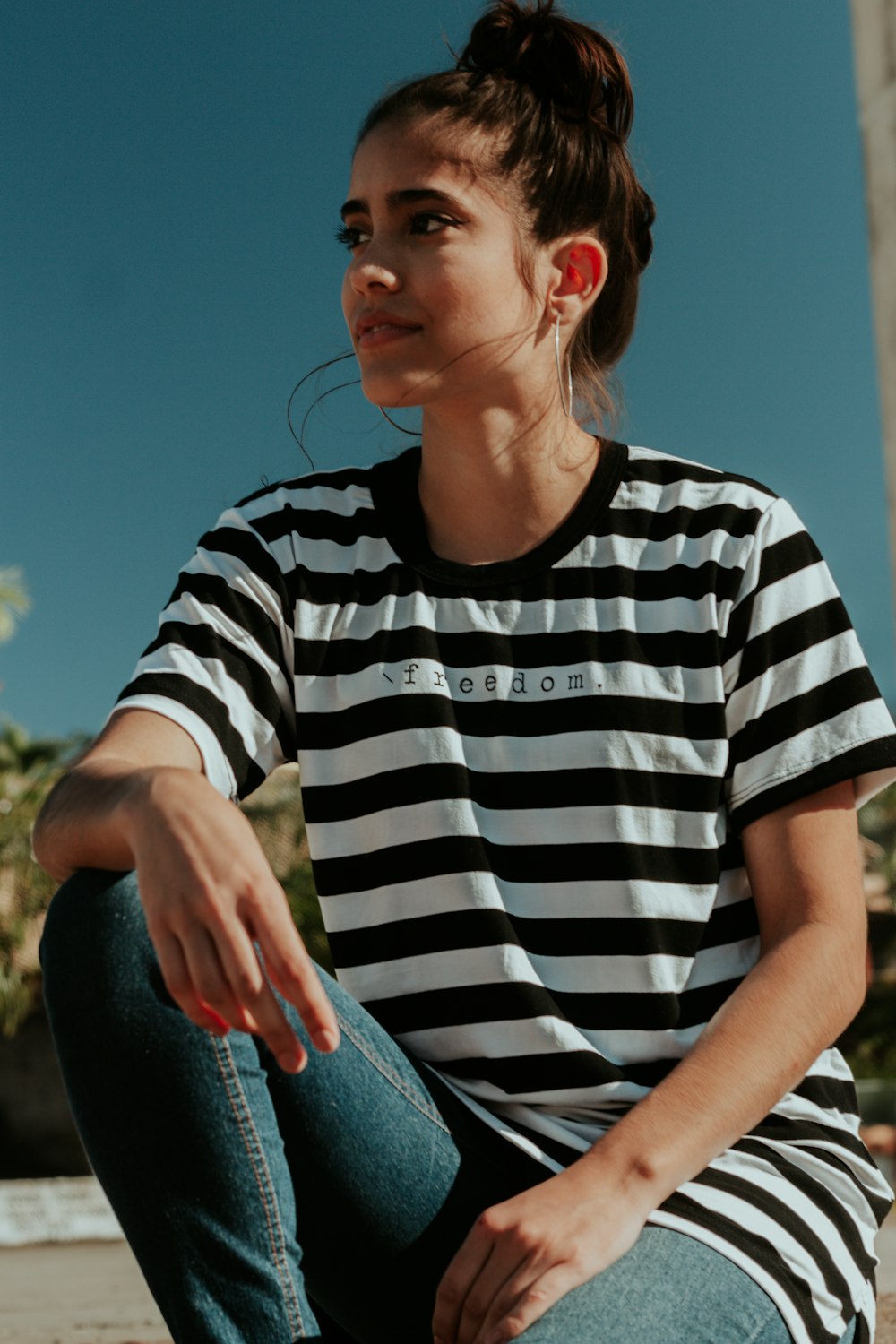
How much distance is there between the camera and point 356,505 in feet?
6.33

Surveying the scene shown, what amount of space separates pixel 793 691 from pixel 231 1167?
828 millimetres

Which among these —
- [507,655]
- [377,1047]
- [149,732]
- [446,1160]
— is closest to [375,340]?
[507,655]

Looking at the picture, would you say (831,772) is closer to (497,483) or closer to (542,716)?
(542,716)

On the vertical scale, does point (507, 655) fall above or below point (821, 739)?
above

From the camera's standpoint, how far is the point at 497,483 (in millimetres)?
1877

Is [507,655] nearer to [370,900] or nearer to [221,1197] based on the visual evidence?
[370,900]

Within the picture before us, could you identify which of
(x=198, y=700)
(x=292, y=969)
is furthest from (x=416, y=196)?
(x=292, y=969)

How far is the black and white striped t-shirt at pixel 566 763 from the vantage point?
1.55m

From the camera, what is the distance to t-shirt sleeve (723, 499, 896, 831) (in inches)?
63.4

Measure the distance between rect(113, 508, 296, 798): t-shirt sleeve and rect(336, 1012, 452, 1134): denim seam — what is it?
1.18 feet

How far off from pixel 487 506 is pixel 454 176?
0.43 metres

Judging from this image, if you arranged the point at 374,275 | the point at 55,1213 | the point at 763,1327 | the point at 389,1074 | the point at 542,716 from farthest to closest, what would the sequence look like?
1. the point at 55,1213
2. the point at 374,275
3. the point at 542,716
4. the point at 389,1074
5. the point at 763,1327

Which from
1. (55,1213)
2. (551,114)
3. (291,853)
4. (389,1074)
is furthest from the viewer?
(291,853)

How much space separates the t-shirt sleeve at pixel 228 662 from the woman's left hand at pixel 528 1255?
0.62 m
